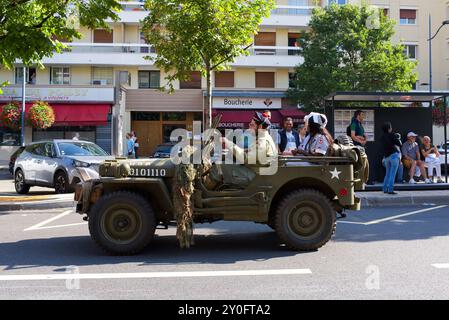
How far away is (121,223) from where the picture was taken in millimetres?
5922

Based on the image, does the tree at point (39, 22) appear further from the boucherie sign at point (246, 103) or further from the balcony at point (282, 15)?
the balcony at point (282, 15)

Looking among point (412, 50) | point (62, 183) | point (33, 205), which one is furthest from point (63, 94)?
point (412, 50)

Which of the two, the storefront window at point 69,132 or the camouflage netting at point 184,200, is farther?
the storefront window at point 69,132

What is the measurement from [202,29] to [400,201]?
7611 mm

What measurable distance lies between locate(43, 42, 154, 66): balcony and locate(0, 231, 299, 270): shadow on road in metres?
25.8

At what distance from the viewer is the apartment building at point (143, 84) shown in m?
30.6

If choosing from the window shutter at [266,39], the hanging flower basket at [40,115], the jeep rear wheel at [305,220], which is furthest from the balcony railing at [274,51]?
the jeep rear wheel at [305,220]

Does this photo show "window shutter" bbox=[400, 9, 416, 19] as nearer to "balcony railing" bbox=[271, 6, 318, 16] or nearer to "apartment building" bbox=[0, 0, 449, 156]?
"apartment building" bbox=[0, 0, 449, 156]

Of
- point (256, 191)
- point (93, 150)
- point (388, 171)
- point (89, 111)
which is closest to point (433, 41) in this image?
point (89, 111)

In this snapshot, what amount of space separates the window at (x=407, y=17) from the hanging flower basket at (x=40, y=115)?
87.6 feet

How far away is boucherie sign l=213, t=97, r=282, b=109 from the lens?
3212cm

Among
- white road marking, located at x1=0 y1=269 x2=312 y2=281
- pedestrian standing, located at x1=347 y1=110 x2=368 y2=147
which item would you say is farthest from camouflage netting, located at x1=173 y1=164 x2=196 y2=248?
pedestrian standing, located at x1=347 y1=110 x2=368 y2=147
